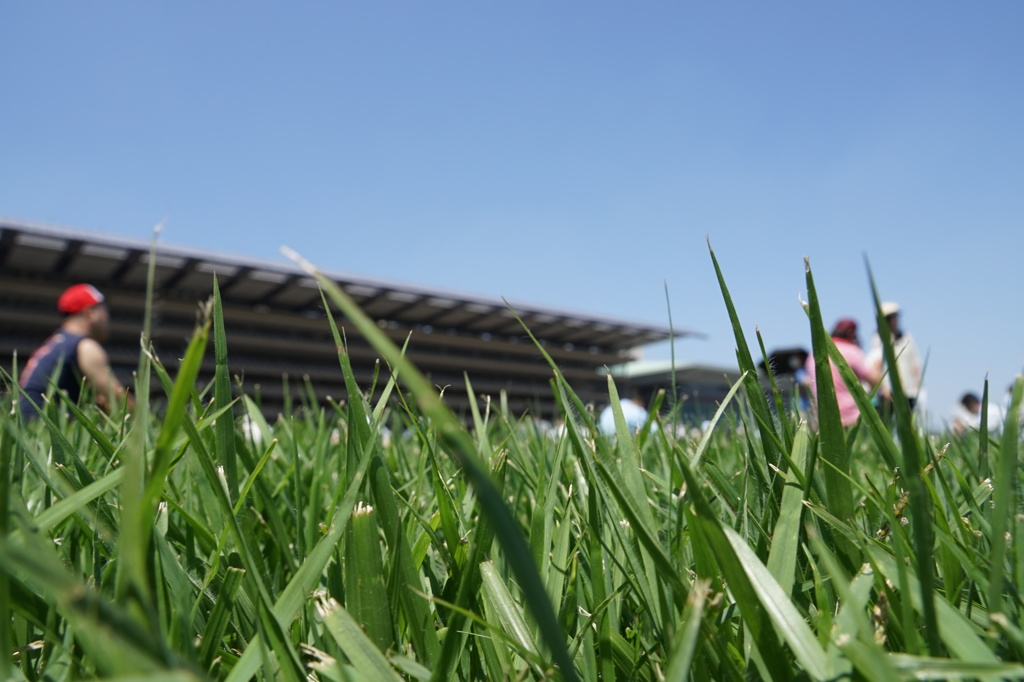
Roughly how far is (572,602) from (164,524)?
0.59ft

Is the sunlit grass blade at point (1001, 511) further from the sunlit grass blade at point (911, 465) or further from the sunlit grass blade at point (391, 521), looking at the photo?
the sunlit grass blade at point (391, 521)

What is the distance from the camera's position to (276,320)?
1425cm

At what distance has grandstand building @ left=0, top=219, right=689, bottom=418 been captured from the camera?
1119 cm

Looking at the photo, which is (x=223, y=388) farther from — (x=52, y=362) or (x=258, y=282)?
(x=258, y=282)

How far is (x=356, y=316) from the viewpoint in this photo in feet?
0.37

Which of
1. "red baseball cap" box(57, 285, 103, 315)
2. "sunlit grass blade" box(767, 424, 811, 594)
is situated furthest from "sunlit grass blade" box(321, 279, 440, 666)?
"red baseball cap" box(57, 285, 103, 315)

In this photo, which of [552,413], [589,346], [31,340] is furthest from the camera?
[589,346]

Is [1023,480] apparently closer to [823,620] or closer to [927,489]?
[927,489]

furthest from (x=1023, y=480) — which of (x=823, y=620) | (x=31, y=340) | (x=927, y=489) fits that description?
(x=31, y=340)

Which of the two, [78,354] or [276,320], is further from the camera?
[276,320]

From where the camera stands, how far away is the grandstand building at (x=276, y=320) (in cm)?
1119

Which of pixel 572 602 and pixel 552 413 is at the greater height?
pixel 572 602

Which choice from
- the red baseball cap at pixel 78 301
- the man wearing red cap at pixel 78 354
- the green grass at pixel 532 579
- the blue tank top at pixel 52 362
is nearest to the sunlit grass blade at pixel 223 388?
the green grass at pixel 532 579

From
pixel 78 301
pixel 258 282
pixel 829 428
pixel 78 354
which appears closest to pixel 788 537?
pixel 829 428
